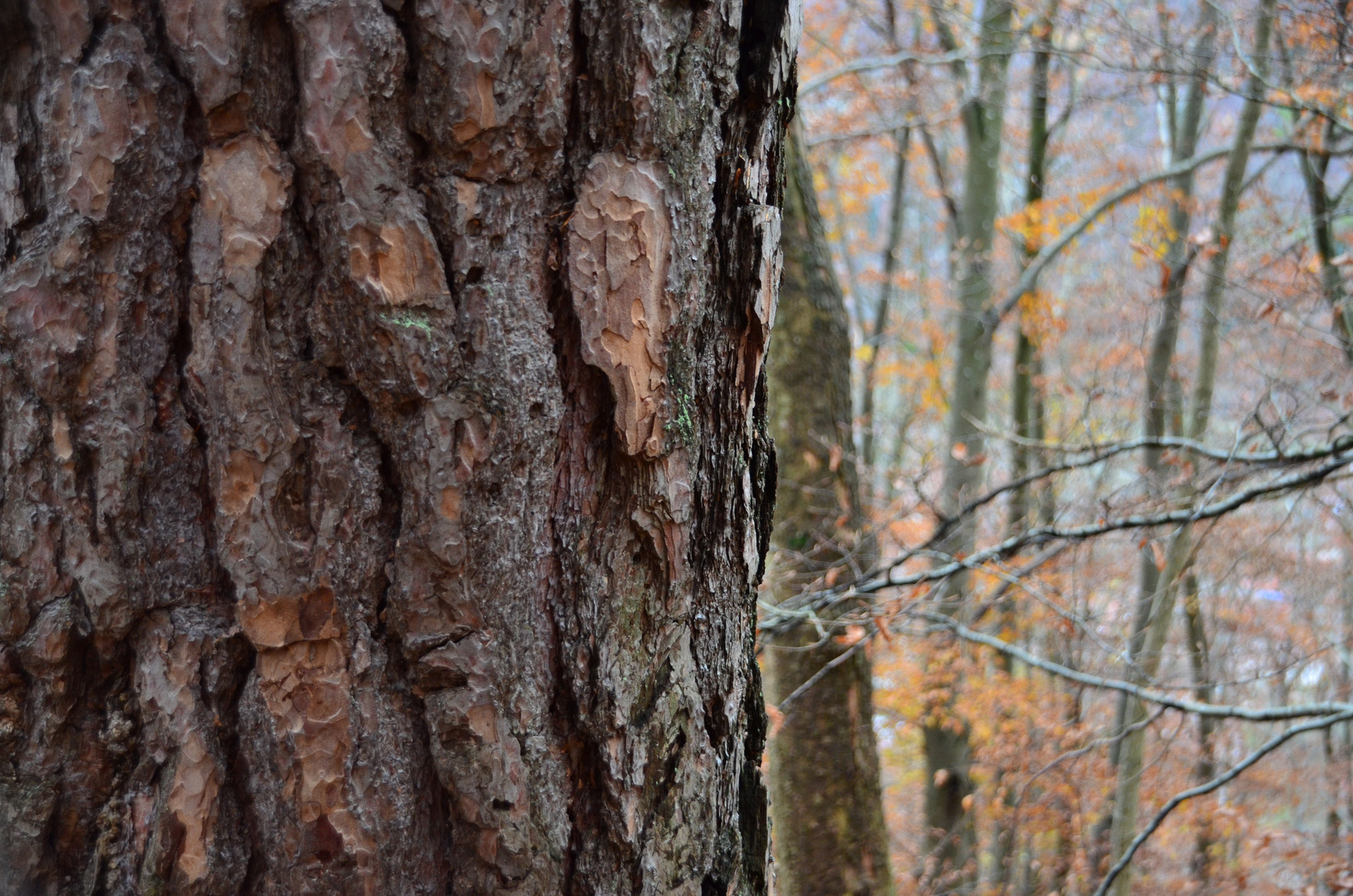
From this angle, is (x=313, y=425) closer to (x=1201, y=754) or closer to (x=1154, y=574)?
(x=1154, y=574)

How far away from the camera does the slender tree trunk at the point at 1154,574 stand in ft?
19.5

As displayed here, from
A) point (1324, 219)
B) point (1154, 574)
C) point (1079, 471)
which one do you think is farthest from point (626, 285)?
point (1154, 574)

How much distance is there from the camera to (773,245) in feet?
3.92

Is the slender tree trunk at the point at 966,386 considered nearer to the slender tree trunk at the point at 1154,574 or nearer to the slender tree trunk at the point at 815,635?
the slender tree trunk at the point at 1154,574

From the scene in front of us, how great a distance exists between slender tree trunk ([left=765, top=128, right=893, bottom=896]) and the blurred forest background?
0.02 meters

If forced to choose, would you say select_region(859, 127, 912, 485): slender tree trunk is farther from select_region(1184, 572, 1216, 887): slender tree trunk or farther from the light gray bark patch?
the light gray bark patch

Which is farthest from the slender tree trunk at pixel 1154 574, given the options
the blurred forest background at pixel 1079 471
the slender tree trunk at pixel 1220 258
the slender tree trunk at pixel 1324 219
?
the slender tree trunk at pixel 1324 219

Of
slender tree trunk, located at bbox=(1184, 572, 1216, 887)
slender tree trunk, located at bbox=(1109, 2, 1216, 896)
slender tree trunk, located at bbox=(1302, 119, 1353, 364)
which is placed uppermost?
slender tree trunk, located at bbox=(1302, 119, 1353, 364)

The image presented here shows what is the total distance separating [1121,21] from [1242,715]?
4.50 m

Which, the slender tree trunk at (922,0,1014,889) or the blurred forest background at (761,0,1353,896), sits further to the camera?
the slender tree trunk at (922,0,1014,889)

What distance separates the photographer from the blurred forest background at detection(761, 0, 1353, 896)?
4.48m

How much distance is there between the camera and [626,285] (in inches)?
40.4

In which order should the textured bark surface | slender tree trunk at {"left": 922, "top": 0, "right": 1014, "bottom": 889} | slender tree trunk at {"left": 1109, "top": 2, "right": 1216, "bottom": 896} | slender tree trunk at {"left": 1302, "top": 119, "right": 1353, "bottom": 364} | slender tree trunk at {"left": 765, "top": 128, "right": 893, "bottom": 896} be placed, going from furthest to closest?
1. slender tree trunk at {"left": 922, "top": 0, "right": 1014, "bottom": 889}
2. slender tree trunk at {"left": 1302, "top": 119, "right": 1353, "bottom": 364}
3. slender tree trunk at {"left": 1109, "top": 2, "right": 1216, "bottom": 896}
4. slender tree trunk at {"left": 765, "top": 128, "right": 893, "bottom": 896}
5. the textured bark surface

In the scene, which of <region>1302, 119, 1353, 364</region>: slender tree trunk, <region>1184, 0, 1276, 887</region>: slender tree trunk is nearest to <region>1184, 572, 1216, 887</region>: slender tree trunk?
<region>1184, 0, 1276, 887</region>: slender tree trunk
